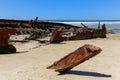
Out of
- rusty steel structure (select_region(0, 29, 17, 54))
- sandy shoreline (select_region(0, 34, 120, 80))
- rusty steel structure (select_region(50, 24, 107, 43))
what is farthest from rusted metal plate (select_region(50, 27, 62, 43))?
sandy shoreline (select_region(0, 34, 120, 80))

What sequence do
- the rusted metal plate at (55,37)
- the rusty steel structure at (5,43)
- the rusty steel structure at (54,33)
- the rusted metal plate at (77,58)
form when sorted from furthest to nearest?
the rusty steel structure at (54,33)
the rusted metal plate at (55,37)
the rusty steel structure at (5,43)
the rusted metal plate at (77,58)

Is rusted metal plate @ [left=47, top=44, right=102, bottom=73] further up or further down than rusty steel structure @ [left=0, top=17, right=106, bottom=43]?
further up

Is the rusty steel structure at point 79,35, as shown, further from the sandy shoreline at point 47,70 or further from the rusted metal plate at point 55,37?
the sandy shoreline at point 47,70

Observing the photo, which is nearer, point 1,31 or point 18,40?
point 1,31

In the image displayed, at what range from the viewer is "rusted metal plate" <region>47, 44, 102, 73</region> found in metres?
7.37

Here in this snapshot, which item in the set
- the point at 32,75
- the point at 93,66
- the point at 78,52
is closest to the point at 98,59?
the point at 93,66

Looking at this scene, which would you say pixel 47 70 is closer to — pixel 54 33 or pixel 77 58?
pixel 77 58

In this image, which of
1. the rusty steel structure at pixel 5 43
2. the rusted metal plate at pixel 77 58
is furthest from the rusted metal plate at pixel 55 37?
the rusted metal plate at pixel 77 58

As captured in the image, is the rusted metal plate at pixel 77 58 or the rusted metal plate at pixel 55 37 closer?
the rusted metal plate at pixel 77 58

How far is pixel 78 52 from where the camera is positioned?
7676mm

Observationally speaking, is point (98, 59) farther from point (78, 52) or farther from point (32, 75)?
point (32, 75)

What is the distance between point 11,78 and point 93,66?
257 cm

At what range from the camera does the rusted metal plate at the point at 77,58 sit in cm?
737

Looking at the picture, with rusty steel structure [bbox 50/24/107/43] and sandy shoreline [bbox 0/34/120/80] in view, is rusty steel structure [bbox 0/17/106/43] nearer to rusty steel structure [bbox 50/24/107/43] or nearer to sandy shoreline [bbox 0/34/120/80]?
rusty steel structure [bbox 50/24/107/43]
